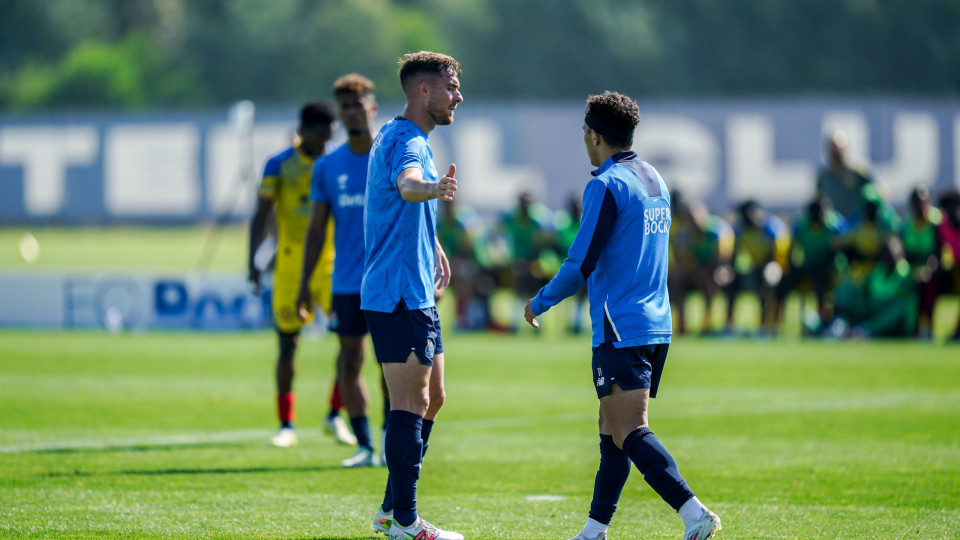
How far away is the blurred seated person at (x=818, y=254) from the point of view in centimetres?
1997

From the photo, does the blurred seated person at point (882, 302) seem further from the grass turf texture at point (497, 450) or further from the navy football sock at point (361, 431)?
the navy football sock at point (361, 431)

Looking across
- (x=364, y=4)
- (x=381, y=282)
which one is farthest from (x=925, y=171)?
(x=364, y=4)

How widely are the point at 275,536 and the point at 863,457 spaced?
15.0 feet

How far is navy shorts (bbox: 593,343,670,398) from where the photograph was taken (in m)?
6.34

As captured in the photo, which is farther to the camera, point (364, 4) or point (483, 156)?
point (364, 4)

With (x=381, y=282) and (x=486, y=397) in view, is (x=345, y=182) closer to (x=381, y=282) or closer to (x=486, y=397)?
(x=381, y=282)

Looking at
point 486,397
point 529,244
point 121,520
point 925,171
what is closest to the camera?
point 121,520

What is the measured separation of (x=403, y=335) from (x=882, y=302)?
14.3 metres

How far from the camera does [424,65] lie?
6762mm

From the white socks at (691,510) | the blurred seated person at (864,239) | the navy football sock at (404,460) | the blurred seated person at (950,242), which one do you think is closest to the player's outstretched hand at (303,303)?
the navy football sock at (404,460)

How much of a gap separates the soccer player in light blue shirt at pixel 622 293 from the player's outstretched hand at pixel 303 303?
10.8 ft

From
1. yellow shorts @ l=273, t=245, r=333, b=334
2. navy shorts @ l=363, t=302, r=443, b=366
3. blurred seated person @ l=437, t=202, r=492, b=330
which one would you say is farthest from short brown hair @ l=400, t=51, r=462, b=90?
blurred seated person @ l=437, t=202, r=492, b=330

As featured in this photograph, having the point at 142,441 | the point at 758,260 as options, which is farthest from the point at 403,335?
the point at 758,260

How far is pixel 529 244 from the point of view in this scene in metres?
22.7
